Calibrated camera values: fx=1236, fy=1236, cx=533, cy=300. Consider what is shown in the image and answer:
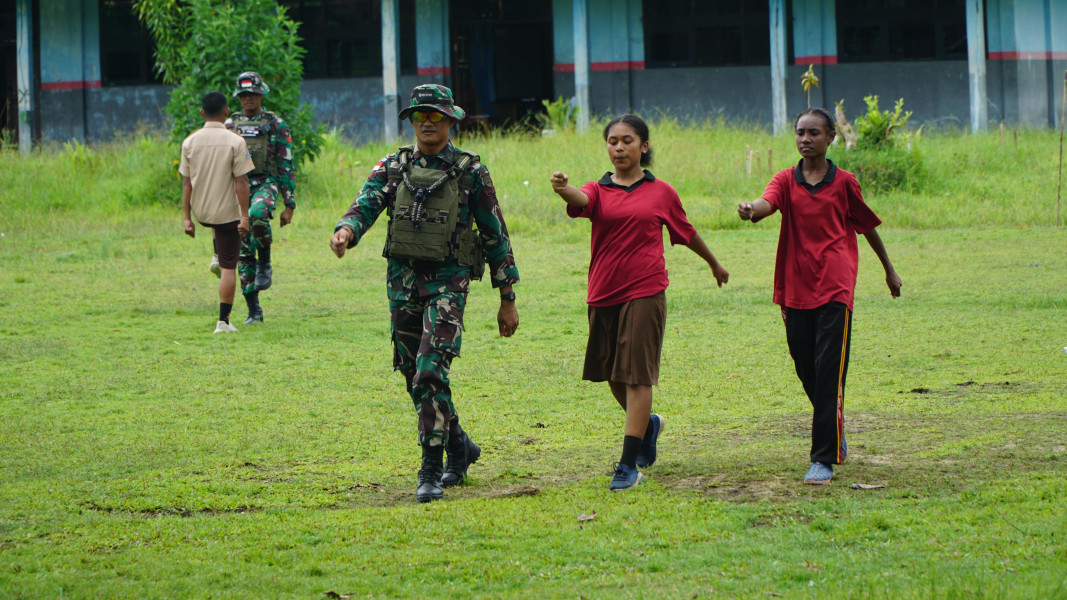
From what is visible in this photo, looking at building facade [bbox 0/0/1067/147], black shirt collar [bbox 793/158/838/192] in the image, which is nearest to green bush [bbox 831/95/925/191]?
building facade [bbox 0/0/1067/147]

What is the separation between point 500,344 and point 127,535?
4.79m

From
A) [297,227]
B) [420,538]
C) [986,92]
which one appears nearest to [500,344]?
[420,538]

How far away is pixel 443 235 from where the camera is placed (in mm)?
5230

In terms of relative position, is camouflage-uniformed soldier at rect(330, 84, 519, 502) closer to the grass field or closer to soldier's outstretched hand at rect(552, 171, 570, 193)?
the grass field

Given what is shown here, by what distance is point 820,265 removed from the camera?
17.6 ft

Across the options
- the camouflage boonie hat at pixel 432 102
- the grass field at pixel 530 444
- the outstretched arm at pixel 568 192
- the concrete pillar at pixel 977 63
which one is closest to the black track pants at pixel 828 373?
the grass field at pixel 530 444

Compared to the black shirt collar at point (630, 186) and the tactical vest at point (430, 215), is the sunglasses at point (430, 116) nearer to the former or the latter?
the tactical vest at point (430, 215)

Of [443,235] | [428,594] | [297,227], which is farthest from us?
[297,227]

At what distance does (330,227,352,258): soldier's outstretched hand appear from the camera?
497 centimetres

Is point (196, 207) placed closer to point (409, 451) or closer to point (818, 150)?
point (409, 451)

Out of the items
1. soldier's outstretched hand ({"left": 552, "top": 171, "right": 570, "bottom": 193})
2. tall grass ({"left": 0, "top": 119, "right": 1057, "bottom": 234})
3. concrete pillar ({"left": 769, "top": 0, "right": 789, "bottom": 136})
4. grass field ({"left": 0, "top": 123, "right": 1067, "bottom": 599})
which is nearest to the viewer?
grass field ({"left": 0, "top": 123, "right": 1067, "bottom": 599})

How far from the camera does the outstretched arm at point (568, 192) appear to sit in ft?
16.3

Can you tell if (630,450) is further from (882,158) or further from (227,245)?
(882,158)

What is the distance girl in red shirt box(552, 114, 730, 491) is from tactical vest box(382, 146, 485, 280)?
0.49m
